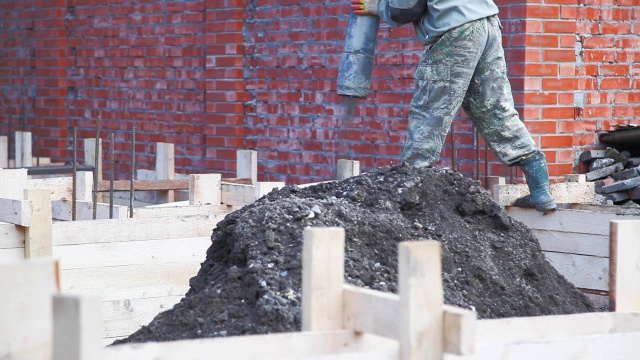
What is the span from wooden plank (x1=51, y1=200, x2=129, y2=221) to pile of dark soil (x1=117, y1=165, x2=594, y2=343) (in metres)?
1.00

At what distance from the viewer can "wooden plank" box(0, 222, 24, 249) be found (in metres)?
4.80

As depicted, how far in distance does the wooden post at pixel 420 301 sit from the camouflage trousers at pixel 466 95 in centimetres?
326

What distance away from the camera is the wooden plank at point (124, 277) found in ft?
16.1

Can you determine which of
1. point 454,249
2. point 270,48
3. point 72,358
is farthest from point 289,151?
point 72,358

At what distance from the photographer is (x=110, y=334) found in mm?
4832

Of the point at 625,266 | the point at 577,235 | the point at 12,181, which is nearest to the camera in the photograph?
the point at 625,266

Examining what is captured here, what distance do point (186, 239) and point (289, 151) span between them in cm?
408

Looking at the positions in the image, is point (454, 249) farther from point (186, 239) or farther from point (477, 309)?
point (186, 239)

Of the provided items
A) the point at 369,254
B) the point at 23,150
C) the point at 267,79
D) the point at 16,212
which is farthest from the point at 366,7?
the point at 23,150

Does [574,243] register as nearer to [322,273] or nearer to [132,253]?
[132,253]

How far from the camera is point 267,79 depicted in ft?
31.1

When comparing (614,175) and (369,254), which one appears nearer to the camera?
(369,254)

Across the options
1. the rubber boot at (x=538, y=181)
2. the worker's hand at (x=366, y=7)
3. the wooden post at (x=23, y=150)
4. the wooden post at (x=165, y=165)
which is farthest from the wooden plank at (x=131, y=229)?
the wooden post at (x=23, y=150)

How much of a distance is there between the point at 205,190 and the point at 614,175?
8.58 ft
